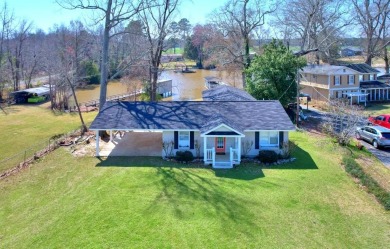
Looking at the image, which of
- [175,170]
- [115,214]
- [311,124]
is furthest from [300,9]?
[115,214]

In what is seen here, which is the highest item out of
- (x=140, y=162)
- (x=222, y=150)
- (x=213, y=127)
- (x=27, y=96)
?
(x=27, y=96)

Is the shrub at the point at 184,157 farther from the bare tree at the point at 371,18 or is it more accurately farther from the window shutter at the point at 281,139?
the bare tree at the point at 371,18

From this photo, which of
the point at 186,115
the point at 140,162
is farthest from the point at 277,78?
the point at 140,162

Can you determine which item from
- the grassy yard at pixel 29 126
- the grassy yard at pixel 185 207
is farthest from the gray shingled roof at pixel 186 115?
the grassy yard at pixel 29 126

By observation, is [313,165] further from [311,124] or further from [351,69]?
[351,69]

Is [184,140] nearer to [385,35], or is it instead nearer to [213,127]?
[213,127]

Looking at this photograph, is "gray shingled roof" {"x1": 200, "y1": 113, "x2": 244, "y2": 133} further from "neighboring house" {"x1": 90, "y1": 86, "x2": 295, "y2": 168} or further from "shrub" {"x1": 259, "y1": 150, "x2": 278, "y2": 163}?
"shrub" {"x1": 259, "y1": 150, "x2": 278, "y2": 163}

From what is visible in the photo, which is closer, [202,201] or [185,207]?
[185,207]
